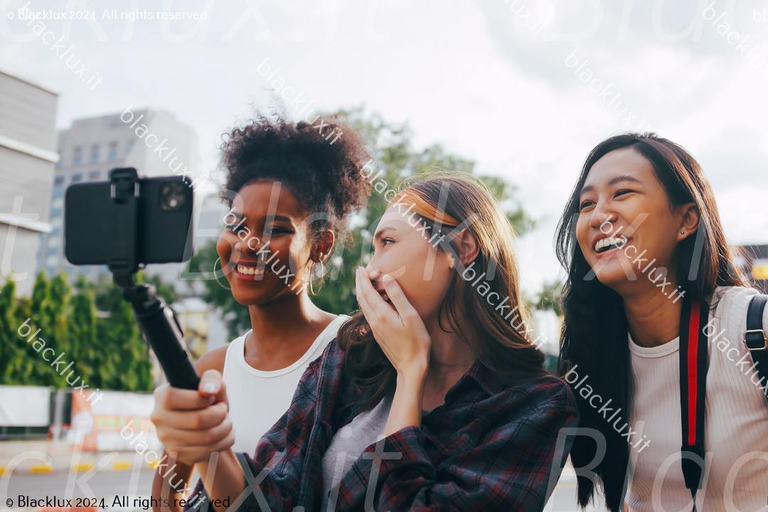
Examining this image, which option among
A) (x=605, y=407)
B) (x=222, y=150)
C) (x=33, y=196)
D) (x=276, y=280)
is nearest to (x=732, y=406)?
(x=605, y=407)

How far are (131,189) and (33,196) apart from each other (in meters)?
37.3

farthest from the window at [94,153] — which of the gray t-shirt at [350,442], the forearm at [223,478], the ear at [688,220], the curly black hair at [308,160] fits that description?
the forearm at [223,478]

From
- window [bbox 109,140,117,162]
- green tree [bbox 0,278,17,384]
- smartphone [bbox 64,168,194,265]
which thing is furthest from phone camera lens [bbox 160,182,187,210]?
window [bbox 109,140,117,162]

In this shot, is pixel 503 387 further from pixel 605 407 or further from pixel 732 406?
pixel 732 406

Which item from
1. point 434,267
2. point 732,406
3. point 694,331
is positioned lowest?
point 732,406

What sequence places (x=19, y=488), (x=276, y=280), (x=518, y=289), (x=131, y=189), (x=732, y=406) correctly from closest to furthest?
(x=131, y=189)
(x=732, y=406)
(x=518, y=289)
(x=276, y=280)
(x=19, y=488)

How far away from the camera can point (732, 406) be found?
2322 millimetres

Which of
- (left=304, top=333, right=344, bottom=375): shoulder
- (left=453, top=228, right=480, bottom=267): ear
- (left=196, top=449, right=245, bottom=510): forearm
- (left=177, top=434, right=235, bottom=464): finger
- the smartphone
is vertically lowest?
(left=196, top=449, right=245, bottom=510): forearm

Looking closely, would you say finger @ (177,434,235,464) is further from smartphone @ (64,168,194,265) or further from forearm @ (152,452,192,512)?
forearm @ (152,452,192,512)

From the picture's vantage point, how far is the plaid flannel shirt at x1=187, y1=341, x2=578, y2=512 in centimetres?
190

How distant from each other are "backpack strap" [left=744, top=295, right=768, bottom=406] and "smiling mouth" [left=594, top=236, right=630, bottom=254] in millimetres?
461

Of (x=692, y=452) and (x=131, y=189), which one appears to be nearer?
(x=131, y=189)

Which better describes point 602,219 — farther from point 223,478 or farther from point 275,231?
point 223,478

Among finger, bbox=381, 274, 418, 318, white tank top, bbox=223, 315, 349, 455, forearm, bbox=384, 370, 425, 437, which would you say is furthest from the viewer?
white tank top, bbox=223, 315, 349, 455
